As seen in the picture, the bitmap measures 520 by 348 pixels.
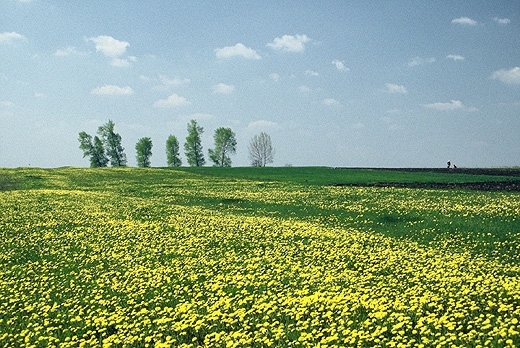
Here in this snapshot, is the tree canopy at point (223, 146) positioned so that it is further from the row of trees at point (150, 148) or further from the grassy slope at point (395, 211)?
the grassy slope at point (395, 211)

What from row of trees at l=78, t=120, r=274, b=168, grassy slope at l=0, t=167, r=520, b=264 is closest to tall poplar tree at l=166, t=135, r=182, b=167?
row of trees at l=78, t=120, r=274, b=168

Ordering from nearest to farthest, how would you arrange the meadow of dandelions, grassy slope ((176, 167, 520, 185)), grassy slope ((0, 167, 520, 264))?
1. the meadow of dandelions
2. grassy slope ((0, 167, 520, 264))
3. grassy slope ((176, 167, 520, 185))

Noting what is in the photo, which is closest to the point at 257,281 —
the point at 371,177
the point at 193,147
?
the point at 371,177

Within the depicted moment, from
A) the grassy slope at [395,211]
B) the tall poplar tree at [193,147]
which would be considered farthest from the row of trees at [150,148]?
the grassy slope at [395,211]

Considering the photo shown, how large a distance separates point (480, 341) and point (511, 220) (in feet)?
57.7

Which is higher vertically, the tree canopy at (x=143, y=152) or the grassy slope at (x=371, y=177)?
the tree canopy at (x=143, y=152)

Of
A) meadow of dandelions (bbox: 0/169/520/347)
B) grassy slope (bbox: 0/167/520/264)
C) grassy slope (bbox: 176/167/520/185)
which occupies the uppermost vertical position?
grassy slope (bbox: 176/167/520/185)

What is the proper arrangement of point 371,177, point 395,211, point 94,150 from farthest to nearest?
point 94,150, point 371,177, point 395,211

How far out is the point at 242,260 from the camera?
1720cm

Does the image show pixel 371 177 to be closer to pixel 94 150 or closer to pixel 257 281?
pixel 257 281

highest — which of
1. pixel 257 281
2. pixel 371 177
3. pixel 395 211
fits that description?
pixel 371 177

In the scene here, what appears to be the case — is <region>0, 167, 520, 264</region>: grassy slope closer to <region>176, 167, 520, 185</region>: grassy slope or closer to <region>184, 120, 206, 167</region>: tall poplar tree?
<region>176, 167, 520, 185</region>: grassy slope

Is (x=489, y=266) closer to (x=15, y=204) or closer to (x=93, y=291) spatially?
(x=93, y=291)

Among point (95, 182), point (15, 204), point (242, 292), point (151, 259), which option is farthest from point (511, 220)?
point (95, 182)
